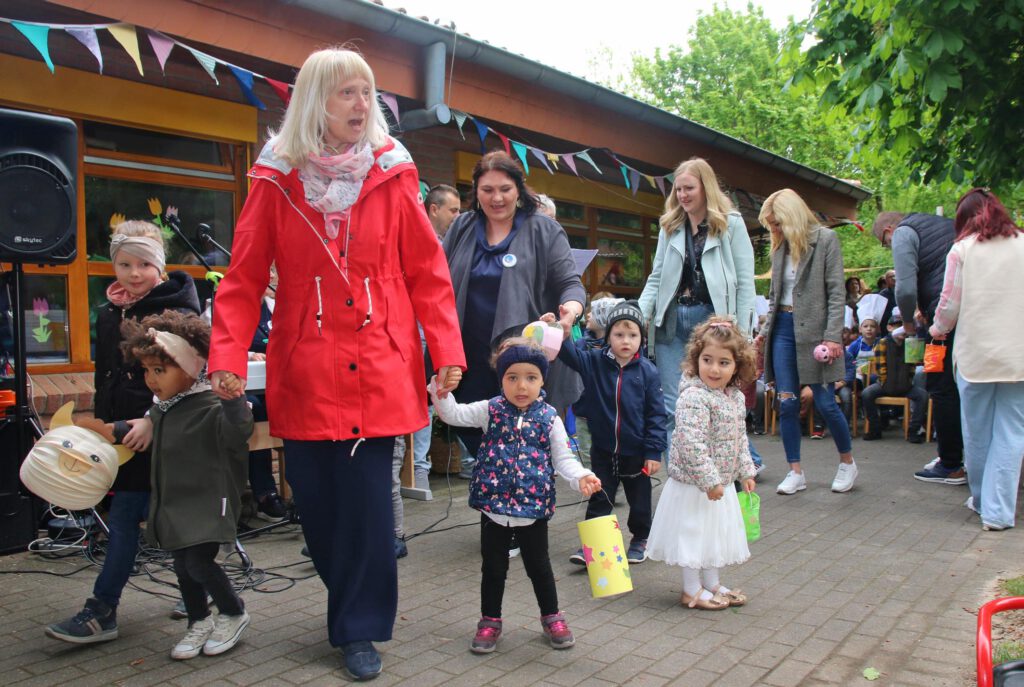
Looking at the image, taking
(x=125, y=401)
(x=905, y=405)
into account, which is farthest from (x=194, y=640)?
(x=905, y=405)

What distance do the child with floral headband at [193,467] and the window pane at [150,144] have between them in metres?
3.62

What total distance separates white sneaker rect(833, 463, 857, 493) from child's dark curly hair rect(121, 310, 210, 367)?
5068 millimetres

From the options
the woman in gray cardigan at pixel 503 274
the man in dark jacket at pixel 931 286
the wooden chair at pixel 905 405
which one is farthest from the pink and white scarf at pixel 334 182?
the wooden chair at pixel 905 405

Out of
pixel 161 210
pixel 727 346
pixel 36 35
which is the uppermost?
pixel 36 35

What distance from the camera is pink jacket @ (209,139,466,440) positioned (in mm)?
3182

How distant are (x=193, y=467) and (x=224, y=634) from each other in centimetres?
67

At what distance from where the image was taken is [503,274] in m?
4.42

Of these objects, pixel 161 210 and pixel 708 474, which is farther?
pixel 161 210

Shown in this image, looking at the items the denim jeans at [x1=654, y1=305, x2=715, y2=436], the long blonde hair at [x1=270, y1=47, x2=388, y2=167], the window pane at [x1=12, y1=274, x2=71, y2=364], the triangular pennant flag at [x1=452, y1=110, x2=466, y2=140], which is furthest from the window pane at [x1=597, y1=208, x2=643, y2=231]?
the long blonde hair at [x1=270, y1=47, x2=388, y2=167]

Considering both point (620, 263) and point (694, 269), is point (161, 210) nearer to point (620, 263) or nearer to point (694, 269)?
point (694, 269)

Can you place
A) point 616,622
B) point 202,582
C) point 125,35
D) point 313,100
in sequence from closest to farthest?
1. point 313,100
2. point 202,582
3. point 616,622
4. point 125,35

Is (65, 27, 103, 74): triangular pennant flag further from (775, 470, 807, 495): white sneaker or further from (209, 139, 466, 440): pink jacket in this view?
(775, 470, 807, 495): white sneaker

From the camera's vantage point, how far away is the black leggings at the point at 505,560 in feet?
11.5

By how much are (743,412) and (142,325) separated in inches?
106
